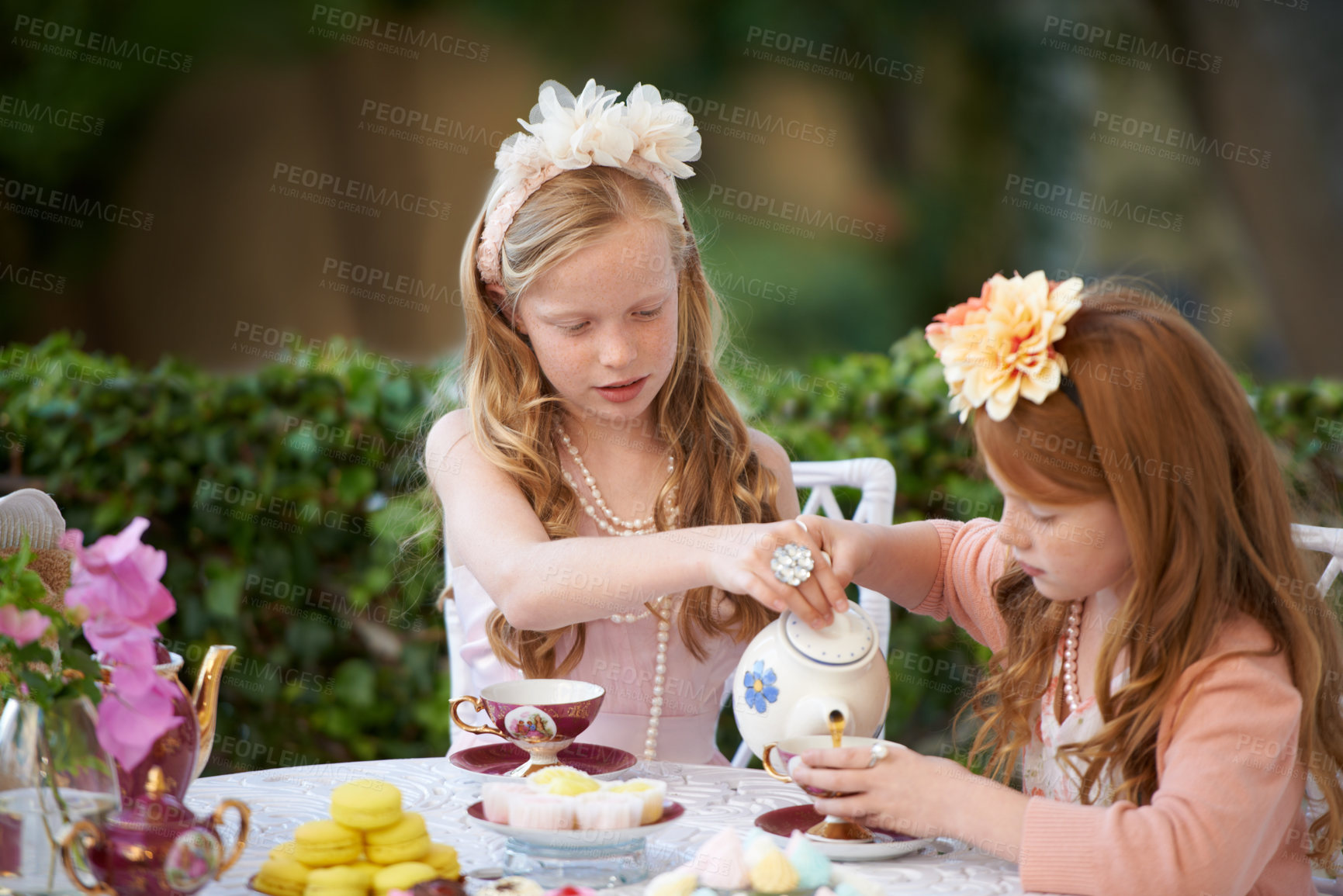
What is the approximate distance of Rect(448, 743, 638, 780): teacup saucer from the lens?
1639 millimetres

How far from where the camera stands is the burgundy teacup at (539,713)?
1.54 meters

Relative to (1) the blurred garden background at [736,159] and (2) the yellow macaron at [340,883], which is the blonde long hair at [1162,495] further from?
(1) the blurred garden background at [736,159]

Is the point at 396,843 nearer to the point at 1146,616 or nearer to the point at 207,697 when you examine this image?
the point at 207,697

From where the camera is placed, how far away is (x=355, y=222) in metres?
6.29

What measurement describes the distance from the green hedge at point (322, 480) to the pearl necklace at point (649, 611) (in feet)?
3.60

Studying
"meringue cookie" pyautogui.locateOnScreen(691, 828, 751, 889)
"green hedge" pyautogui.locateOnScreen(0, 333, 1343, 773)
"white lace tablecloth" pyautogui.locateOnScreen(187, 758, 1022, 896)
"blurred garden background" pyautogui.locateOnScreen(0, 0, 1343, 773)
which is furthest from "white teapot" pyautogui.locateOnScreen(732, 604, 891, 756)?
"blurred garden background" pyautogui.locateOnScreen(0, 0, 1343, 773)

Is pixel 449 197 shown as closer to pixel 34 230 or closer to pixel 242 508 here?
pixel 34 230

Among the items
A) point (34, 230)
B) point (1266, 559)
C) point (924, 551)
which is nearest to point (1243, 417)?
point (1266, 559)

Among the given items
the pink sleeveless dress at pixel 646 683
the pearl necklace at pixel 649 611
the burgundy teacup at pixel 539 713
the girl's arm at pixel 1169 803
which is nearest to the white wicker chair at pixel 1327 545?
the girl's arm at pixel 1169 803

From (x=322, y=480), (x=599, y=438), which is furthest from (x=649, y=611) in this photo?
(x=322, y=480)

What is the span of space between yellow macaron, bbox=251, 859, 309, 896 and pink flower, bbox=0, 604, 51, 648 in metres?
0.33

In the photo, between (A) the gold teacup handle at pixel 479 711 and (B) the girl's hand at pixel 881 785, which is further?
(A) the gold teacup handle at pixel 479 711

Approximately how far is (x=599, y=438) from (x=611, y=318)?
1.25ft

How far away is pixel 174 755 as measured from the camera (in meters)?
1.27
